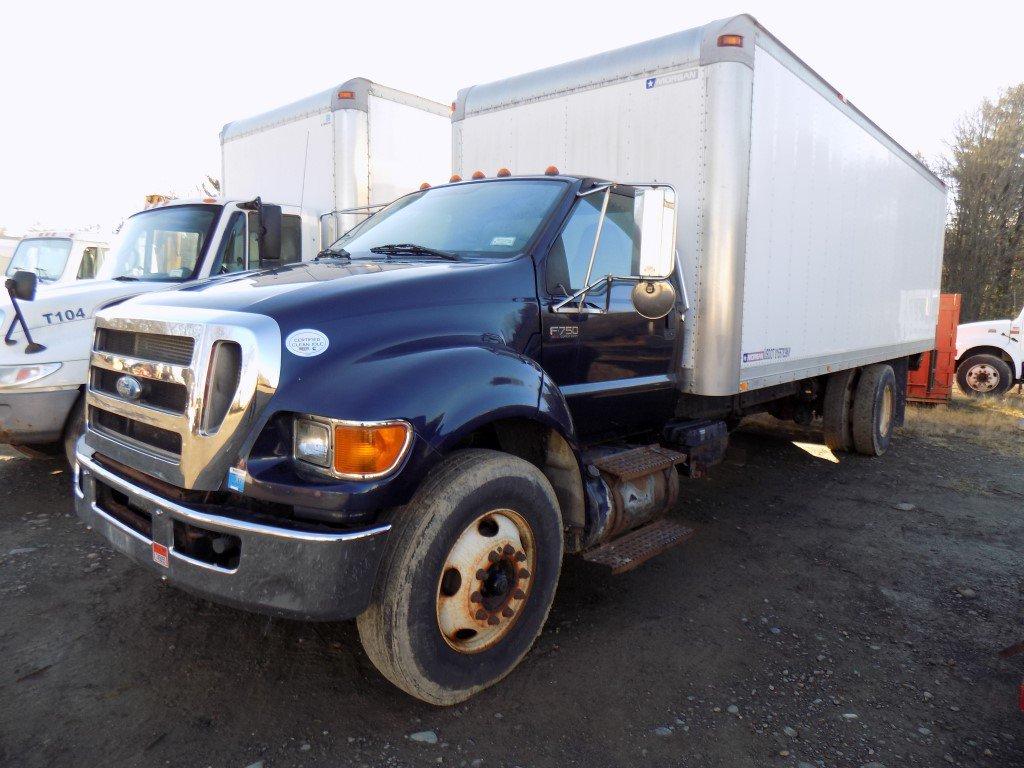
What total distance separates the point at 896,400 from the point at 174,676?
8.29 metres

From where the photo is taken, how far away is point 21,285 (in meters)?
4.57

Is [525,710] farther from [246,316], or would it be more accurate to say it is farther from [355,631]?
[246,316]

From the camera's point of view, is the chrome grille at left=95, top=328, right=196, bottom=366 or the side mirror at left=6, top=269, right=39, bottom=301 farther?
the side mirror at left=6, top=269, right=39, bottom=301

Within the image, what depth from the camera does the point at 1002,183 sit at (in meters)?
24.6

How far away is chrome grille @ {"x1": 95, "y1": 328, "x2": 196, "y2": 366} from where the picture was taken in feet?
8.74

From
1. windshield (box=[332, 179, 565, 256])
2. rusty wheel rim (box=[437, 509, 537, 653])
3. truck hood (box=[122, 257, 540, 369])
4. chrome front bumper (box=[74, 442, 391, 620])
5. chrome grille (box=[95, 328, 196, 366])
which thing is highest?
windshield (box=[332, 179, 565, 256])

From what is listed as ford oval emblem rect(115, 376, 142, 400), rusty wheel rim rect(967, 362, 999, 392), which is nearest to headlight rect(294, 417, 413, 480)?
ford oval emblem rect(115, 376, 142, 400)

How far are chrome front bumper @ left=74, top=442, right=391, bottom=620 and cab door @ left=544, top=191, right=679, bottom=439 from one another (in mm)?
1479

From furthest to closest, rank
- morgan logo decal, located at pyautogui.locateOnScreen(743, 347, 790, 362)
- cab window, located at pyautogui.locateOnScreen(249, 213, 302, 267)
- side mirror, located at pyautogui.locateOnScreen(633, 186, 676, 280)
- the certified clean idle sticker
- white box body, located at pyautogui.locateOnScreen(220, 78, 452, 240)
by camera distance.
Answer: white box body, located at pyautogui.locateOnScreen(220, 78, 452, 240) < cab window, located at pyautogui.locateOnScreen(249, 213, 302, 267) < morgan logo decal, located at pyautogui.locateOnScreen(743, 347, 790, 362) < side mirror, located at pyautogui.locateOnScreen(633, 186, 676, 280) < the certified clean idle sticker

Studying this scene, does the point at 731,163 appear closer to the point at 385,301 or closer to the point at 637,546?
the point at 637,546

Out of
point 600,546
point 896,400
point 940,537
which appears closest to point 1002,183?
point 896,400

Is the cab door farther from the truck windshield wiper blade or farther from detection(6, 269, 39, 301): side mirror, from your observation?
detection(6, 269, 39, 301): side mirror

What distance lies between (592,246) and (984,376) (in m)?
13.0

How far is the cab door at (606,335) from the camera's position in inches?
144
